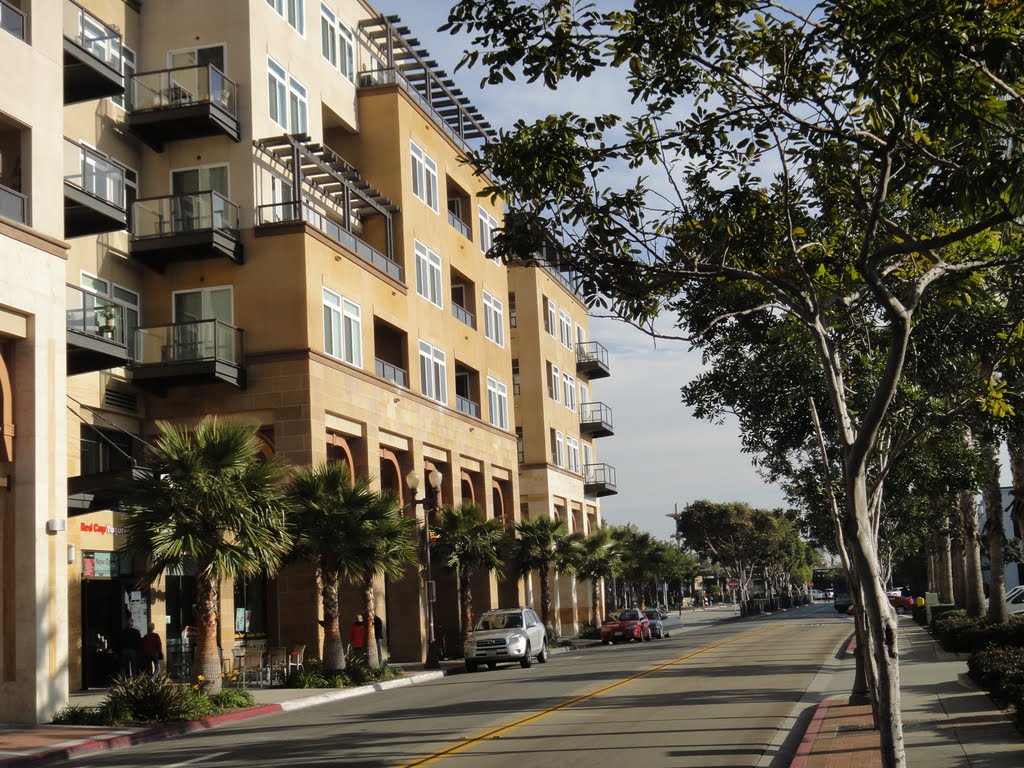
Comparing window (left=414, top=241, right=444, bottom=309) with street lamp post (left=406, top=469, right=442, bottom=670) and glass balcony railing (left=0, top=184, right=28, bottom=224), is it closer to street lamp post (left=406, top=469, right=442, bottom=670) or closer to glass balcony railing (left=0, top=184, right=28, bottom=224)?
street lamp post (left=406, top=469, right=442, bottom=670)

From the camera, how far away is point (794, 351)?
70.2 ft

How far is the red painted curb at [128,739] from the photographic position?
54.1 feet

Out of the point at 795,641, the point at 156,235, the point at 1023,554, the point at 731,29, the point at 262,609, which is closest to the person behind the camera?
the point at 731,29

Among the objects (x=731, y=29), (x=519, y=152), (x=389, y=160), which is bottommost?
(x=519, y=152)

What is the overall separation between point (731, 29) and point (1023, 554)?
62919mm

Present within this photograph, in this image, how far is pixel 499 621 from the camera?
123 ft

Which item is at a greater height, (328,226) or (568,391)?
(328,226)

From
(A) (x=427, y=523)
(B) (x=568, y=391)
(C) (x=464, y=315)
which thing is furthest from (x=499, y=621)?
(B) (x=568, y=391)

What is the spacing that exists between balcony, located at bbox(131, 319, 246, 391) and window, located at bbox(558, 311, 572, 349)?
3511 centimetres

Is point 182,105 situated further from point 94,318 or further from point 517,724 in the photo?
point 517,724

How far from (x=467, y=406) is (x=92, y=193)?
925 inches

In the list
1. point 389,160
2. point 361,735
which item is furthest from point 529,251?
point 389,160

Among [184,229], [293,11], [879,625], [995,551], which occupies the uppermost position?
[293,11]

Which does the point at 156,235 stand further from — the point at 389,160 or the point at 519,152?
the point at 519,152
